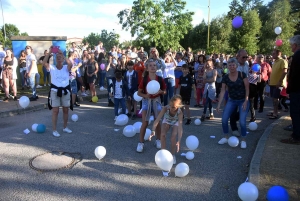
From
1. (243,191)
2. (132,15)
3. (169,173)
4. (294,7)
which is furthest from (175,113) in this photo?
(294,7)

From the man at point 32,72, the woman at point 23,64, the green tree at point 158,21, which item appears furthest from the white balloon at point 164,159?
the green tree at point 158,21

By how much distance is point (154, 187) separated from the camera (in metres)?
3.67

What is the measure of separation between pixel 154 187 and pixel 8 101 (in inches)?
324

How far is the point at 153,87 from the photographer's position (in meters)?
4.65

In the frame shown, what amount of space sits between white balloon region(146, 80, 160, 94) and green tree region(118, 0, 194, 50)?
107ft

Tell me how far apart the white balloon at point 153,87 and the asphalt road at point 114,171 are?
1.22 meters

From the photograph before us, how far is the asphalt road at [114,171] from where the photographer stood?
11.5 ft

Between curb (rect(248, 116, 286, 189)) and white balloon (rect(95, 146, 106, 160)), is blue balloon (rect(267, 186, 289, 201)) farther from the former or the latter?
white balloon (rect(95, 146, 106, 160))

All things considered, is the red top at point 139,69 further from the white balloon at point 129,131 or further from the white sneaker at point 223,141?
the white sneaker at point 223,141

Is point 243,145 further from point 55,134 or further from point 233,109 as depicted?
point 55,134

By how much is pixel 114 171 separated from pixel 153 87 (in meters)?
1.60

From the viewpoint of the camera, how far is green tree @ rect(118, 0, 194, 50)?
118 ft

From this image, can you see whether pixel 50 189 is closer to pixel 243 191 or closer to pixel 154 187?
pixel 154 187

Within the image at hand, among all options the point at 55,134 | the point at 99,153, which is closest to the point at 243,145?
the point at 99,153
